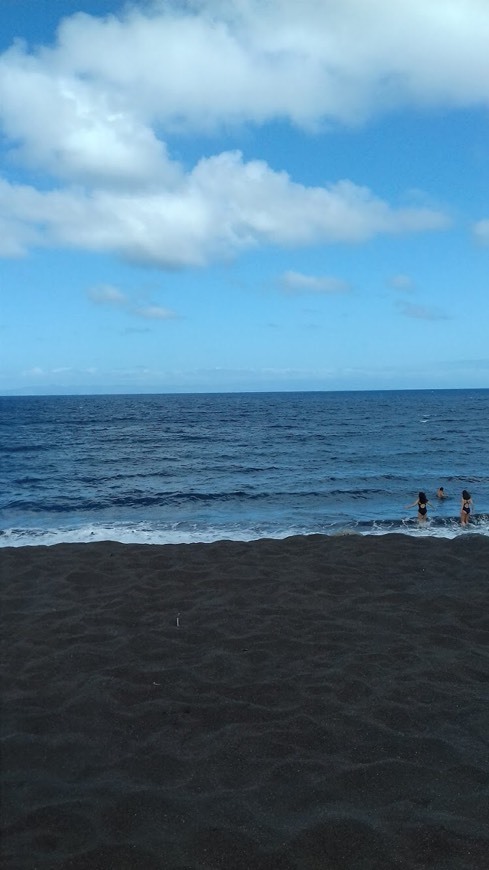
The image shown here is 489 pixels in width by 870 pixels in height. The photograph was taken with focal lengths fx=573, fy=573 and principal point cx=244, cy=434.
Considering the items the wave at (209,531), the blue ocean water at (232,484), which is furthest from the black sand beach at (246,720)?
the blue ocean water at (232,484)

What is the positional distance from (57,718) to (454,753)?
4065 mm

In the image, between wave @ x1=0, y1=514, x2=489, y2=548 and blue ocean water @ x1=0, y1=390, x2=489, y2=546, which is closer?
wave @ x1=0, y1=514, x2=489, y2=548

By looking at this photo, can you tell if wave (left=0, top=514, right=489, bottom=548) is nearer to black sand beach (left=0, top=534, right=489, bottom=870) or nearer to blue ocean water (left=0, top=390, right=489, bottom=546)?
blue ocean water (left=0, top=390, right=489, bottom=546)

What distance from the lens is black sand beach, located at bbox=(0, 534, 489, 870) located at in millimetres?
4445

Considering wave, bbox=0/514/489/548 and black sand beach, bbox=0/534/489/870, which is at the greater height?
black sand beach, bbox=0/534/489/870

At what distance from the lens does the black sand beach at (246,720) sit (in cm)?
445

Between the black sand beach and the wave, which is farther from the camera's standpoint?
the wave

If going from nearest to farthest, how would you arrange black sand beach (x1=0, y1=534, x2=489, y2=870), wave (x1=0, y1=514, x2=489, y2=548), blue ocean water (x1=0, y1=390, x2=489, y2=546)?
black sand beach (x1=0, y1=534, x2=489, y2=870) → wave (x1=0, y1=514, x2=489, y2=548) → blue ocean water (x1=0, y1=390, x2=489, y2=546)

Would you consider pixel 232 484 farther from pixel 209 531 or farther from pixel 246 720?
pixel 246 720

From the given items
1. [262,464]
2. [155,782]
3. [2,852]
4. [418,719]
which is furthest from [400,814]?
[262,464]

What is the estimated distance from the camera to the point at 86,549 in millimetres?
12883

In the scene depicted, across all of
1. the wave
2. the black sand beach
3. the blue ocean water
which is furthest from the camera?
the blue ocean water

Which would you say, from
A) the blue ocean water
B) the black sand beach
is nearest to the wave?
the blue ocean water

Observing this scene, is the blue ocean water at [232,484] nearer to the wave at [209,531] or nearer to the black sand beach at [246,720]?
the wave at [209,531]
